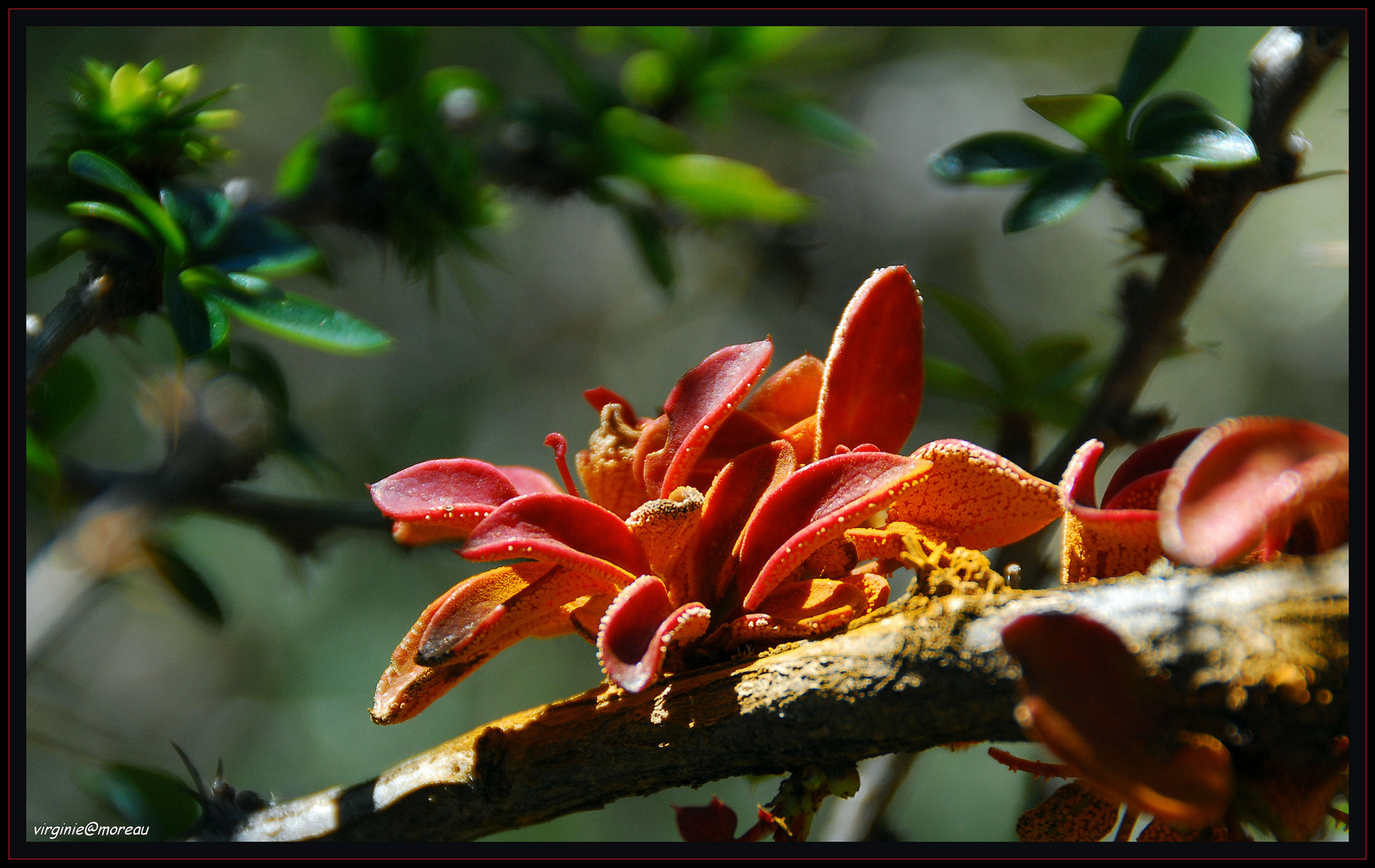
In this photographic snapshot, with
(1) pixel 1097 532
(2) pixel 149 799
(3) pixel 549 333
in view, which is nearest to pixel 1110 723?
(1) pixel 1097 532

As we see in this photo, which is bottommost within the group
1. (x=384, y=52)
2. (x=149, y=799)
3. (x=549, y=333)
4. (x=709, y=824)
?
(x=549, y=333)

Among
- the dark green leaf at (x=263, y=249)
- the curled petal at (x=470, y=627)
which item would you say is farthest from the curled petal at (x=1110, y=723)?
the dark green leaf at (x=263, y=249)

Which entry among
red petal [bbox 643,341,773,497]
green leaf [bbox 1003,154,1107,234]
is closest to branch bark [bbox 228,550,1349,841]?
red petal [bbox 643,341,773,497]

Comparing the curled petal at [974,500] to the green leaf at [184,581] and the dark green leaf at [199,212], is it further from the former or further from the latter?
the green leaf at [184,581]

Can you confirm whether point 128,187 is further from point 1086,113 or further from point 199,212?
point 1086,113

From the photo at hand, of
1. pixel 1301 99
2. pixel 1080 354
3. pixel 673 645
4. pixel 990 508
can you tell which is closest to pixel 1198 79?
pixel 1080 354

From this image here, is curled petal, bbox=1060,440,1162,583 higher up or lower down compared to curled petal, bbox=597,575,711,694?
higher up

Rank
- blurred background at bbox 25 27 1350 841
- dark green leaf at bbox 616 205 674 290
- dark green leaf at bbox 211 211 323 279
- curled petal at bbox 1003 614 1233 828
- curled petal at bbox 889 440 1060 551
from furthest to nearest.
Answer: blurred background at bbox 25 27 1350 841, dark green leaf at bbox 616 205 674 290, dark green leaf at bbox 211 211 323 279, curled petal at bbox 889 440 1060 551, curled petal at bbox 1003 614 1233 828

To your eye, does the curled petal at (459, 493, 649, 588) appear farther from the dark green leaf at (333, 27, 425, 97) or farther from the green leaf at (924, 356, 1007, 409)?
the dark green leaf at (333, 27, 425, 97)
